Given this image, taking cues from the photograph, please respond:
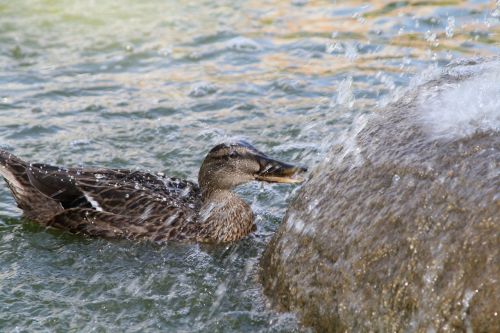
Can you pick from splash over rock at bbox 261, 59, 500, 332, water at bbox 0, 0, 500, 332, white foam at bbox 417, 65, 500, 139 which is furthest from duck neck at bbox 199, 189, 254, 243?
white foam at bbox 417, 65, 500, 139

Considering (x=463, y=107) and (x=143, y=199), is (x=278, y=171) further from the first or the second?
(x=463, y=107)

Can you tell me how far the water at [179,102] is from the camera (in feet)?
19.0

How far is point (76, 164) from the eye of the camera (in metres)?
8.08

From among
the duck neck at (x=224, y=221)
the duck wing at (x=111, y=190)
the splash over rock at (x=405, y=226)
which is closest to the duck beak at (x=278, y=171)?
the duck neck at (x=224, y=221)

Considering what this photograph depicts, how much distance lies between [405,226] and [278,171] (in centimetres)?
227

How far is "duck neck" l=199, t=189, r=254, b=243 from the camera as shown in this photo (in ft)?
23.0

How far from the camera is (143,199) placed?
22.9 ft

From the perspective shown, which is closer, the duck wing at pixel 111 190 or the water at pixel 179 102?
the water at pixel 179 102

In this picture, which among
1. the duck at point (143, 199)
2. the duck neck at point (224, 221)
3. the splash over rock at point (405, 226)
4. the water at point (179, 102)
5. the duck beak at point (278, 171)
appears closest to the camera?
the splash over rock at point (405, 226)

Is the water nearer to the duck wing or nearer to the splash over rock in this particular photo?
the duck wing

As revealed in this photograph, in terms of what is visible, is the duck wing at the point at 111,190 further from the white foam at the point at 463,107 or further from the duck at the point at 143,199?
the white foam at the point at 463,107

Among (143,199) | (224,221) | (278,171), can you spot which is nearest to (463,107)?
(278,171)

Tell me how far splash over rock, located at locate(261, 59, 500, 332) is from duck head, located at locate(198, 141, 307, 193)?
117cm

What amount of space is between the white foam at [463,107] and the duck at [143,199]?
1.59 metres
